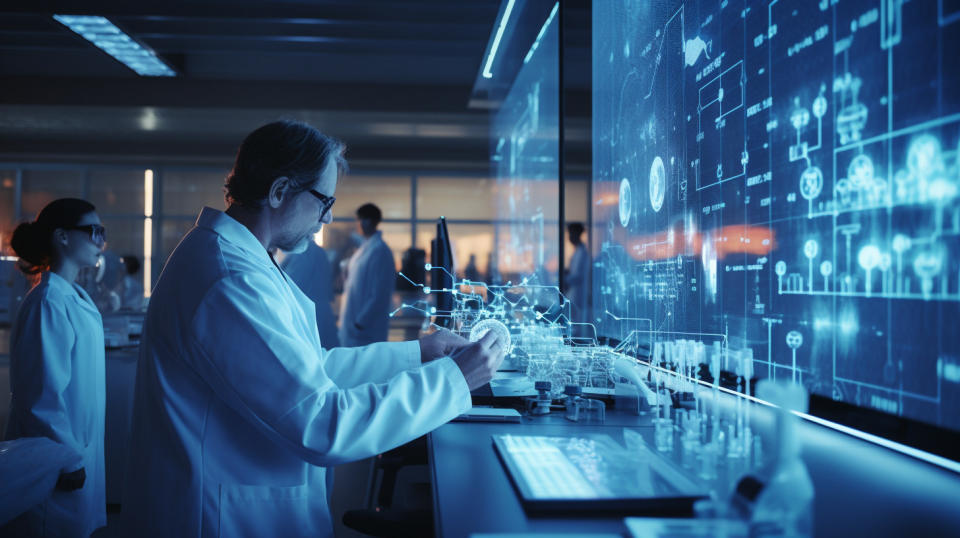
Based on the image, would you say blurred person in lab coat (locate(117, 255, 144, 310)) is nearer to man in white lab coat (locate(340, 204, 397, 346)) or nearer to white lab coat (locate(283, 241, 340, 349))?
white lab coat (locate(283, 241, 340, 349))

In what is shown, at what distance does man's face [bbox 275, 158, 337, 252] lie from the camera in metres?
1.34

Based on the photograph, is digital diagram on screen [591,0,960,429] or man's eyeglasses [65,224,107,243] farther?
man's eyeglasses [65,224,107,243]

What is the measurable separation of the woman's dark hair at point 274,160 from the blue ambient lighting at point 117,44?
364 cm

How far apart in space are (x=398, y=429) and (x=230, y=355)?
1.01 feet

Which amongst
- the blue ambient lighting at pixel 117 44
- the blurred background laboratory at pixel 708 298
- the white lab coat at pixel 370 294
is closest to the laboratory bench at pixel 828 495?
the blurred background laboratory at pixel 708 298

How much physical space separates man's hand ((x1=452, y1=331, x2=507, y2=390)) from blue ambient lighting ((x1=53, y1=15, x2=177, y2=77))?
13.5ft

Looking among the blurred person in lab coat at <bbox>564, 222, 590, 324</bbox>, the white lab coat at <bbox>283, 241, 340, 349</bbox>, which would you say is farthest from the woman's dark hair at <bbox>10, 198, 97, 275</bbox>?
the blurred person in lab coat at <bbox>564, 222, 590, 324</bbox>

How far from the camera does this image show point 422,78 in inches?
232

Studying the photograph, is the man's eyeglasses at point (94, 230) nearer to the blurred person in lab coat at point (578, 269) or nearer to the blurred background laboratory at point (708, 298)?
the blurred background laboratory at point (708, 298)

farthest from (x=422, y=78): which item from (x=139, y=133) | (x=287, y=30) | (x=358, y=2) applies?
(x=139, y=133)

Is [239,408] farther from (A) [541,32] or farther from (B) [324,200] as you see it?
(A) [541,32]

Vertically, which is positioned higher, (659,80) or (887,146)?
(659,80)

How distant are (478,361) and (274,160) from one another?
59cm

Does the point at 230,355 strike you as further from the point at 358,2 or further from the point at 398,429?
the point at 358,2
